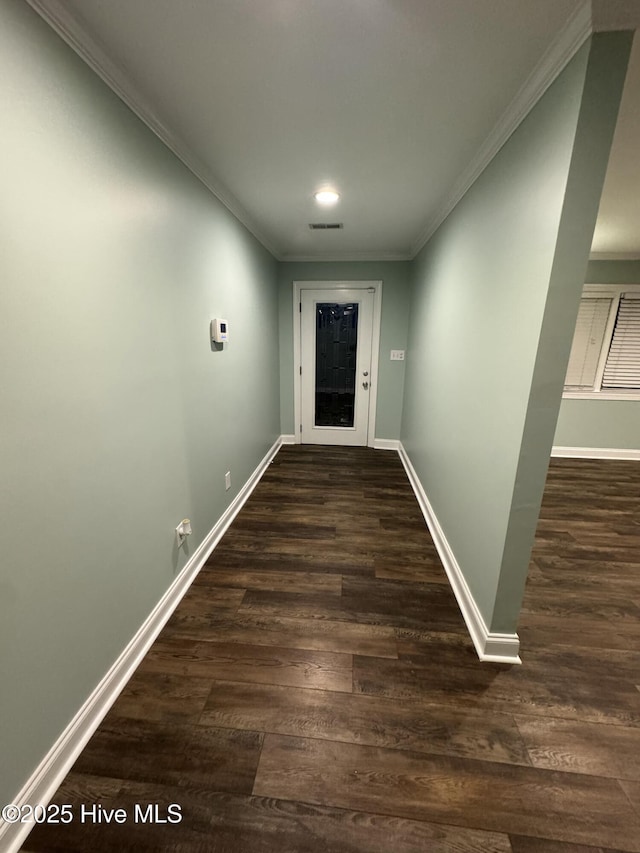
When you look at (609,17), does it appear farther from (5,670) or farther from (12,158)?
(5,670)

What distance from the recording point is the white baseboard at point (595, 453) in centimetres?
401

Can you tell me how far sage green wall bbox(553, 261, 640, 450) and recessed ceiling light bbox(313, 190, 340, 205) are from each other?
3461 mm

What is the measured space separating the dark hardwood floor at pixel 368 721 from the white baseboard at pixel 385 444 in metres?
2.26

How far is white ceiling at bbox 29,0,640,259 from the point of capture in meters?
0.97

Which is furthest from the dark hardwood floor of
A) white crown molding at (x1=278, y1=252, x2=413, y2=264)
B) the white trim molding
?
white crown molding at (x1=278, y1=252, x2=413, y2=264)

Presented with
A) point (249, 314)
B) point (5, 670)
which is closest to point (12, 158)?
point (5, 670)

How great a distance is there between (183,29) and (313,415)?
3570 mm

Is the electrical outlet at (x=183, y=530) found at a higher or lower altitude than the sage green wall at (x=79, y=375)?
lower

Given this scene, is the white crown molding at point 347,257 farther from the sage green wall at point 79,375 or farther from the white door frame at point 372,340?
the sage green wall at point 79,375

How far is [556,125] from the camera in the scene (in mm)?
1106

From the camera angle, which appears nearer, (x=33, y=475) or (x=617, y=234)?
(x=33, y=475)

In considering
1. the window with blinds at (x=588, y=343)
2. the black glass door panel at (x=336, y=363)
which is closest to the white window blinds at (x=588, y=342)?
the window with blinds at (x=588, y=343)

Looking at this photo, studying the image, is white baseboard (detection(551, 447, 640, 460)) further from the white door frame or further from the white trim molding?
the white door frame

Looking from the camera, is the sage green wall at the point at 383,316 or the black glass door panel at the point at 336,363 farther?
the black glass door panel at the point at 336,363
